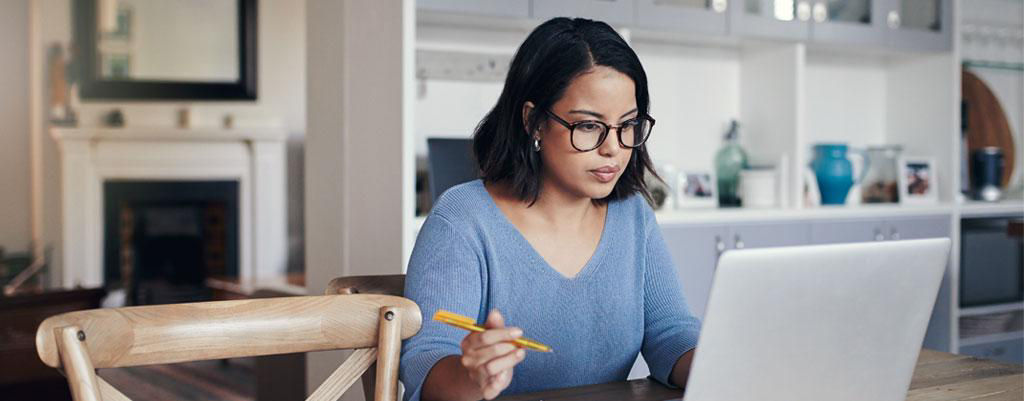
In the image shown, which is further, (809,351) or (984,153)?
(984,153)

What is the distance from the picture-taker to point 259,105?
6.81 metres

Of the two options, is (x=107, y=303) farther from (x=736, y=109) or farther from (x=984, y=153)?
(x=984, y=153)

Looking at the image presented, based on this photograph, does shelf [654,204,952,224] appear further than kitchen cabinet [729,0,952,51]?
No

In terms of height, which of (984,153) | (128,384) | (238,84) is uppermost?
(238,84)

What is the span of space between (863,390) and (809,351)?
A: 0.12m

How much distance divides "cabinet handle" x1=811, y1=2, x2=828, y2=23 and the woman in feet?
8.56

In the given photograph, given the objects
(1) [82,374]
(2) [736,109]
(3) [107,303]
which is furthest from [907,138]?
(3) [107,303]

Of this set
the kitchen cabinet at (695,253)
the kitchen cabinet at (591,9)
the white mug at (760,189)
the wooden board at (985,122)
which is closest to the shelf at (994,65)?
the wooden board at (985,122)

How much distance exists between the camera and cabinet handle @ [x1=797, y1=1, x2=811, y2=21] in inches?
149

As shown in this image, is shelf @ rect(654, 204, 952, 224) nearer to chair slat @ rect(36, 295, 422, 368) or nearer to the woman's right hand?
chair slat @ rect(36, 295, 422, 368)

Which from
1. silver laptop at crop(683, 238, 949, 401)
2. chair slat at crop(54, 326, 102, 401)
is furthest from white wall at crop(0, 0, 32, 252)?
silver laptop at crop(683, 238, 949, 401)

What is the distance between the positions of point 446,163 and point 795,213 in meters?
1.39

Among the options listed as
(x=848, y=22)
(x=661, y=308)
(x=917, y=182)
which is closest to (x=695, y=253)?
(x=848, y=22)

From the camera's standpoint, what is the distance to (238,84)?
6723 mm
